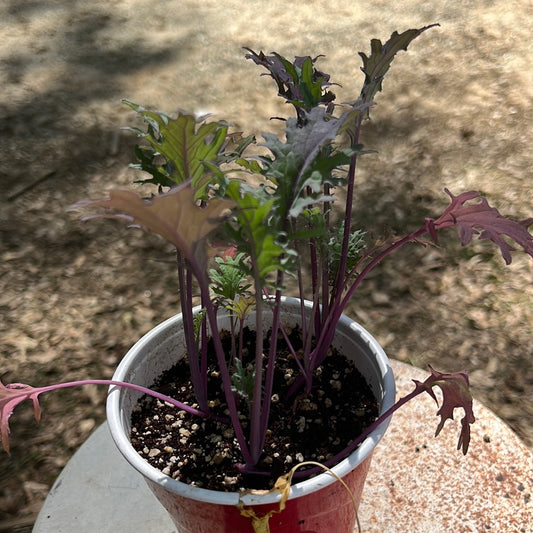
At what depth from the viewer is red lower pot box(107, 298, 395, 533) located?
697 millimetres

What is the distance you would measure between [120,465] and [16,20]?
265 centimetres

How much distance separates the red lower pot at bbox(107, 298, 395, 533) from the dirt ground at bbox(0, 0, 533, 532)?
60 cm

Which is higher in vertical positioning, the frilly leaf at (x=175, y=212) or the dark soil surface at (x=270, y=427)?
the frilly leaf at (x=175, y=212)

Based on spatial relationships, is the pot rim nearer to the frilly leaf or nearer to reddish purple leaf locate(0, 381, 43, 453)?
reddish purple leaf locate(0, 381, 43, 453)


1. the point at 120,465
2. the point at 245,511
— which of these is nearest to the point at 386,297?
the point at 120,465

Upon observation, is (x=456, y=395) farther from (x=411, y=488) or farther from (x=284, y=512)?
(x=411, y=488)

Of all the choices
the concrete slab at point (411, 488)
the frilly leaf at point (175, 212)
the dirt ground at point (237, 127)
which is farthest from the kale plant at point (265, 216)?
the dirt ground at point (237, 127)

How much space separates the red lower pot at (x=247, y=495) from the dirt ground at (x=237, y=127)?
0.60m

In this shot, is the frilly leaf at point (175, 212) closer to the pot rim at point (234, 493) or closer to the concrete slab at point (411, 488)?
the pot rim at point (234, 493)

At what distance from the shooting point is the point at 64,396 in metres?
1.51

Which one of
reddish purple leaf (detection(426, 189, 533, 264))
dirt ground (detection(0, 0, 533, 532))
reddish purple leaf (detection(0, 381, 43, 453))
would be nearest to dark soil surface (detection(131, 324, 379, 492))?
reddish purple leaf (detection(0, 381, 43, 453))

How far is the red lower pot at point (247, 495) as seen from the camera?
0.70m

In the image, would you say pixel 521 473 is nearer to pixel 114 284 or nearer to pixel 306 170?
pixel 306 170

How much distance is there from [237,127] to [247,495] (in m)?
1.74
